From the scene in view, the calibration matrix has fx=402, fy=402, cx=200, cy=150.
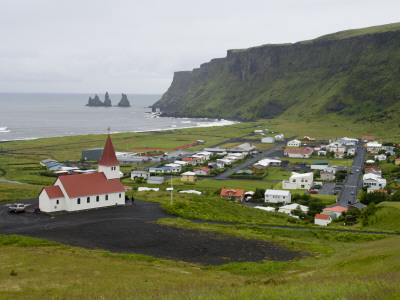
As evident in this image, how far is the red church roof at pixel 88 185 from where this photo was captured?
37969 millimetres

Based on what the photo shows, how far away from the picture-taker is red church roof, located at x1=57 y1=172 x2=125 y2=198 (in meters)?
38.0

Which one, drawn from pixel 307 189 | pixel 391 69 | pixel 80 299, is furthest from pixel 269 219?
pixel 391 69

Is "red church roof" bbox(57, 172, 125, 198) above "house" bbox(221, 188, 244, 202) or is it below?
above

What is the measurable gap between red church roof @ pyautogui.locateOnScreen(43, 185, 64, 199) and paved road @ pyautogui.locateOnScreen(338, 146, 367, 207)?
37.8 m

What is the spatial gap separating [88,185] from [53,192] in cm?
339

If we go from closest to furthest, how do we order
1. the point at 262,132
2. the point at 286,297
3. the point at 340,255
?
the point at 286,297
the point at 340,255
the point at 262,132

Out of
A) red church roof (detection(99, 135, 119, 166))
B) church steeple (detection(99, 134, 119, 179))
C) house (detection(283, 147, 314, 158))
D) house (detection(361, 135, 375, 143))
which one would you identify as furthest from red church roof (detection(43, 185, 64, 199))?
house (detection(361, 135, 375, 143))

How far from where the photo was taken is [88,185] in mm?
39438

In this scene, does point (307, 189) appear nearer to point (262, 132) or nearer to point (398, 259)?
point (398, 259)

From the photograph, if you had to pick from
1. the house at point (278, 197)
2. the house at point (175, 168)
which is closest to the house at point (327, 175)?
the house at point (278, 197)

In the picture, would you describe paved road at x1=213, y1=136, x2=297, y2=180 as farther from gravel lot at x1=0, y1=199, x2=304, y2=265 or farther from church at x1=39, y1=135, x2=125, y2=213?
gravel lot at x1=0, y1=199, x2=304, y2=265

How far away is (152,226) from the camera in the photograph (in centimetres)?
3350

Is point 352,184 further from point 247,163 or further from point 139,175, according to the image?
point 139,175

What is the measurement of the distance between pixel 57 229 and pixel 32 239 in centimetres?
394
